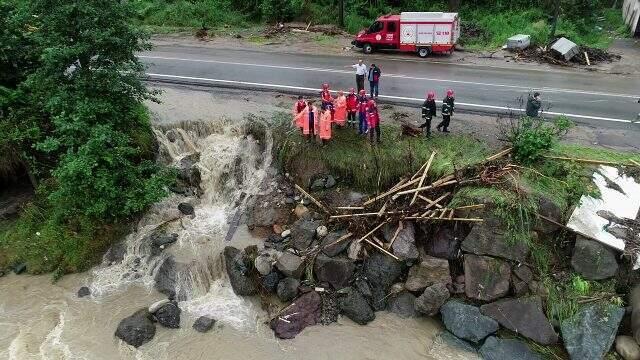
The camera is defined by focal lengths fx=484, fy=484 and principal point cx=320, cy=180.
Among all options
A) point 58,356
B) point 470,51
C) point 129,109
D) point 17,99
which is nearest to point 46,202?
point 17,99

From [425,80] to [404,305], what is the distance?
1195 centimetres

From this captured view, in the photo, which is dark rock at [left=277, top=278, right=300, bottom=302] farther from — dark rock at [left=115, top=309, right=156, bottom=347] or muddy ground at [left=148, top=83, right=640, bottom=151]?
muddy ground at [left=148, top=83, right=640, bottom=151]

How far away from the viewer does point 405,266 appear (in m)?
13.9

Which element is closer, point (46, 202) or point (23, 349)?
point (23, 349)

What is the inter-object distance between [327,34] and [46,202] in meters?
20.0

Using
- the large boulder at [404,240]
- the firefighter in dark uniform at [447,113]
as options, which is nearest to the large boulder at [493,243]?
the large boulder at [404,240]

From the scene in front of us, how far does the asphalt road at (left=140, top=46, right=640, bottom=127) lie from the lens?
19.0 metres

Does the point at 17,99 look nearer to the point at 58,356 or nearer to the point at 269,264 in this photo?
the point at 58,356

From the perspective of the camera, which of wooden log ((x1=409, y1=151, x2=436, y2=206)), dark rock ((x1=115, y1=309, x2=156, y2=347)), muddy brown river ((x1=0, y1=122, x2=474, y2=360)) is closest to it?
muddy brown river ((x1=0, y1=122, x2=474, y2=360))

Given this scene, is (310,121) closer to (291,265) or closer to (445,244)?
(291,265)

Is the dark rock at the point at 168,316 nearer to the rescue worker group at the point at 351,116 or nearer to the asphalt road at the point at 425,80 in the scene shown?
the rescue worker group at the point at 351,116

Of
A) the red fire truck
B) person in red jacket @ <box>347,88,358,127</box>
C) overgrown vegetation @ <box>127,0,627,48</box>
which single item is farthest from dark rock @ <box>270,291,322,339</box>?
overgrown vegetation @ <box>127,0,627,48</box>

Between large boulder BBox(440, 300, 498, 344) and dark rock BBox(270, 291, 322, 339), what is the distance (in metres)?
3.49

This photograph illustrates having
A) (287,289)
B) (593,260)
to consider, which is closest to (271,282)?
(287,289)
